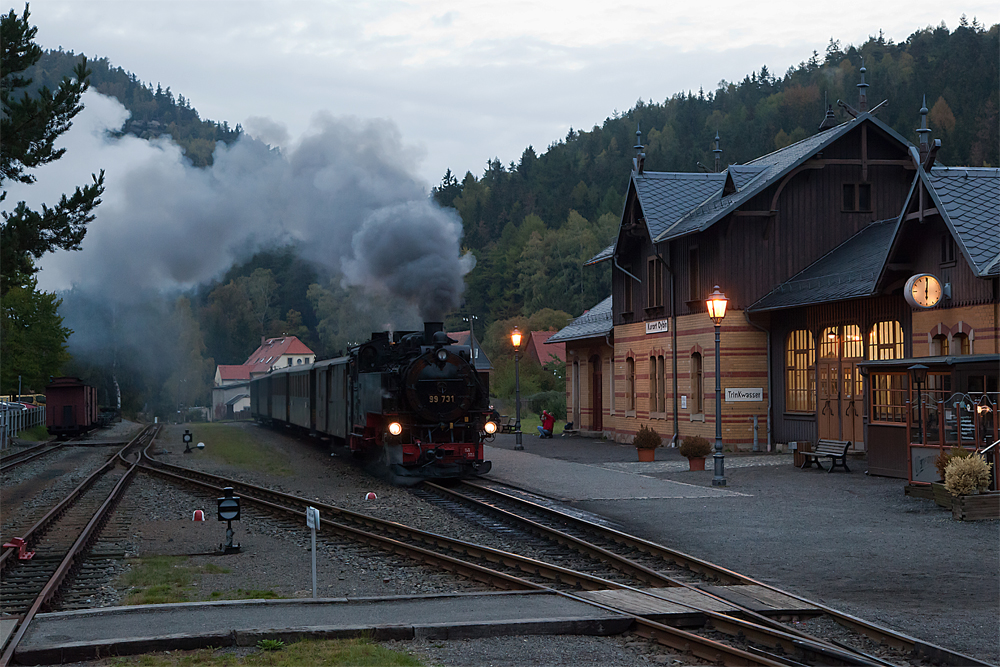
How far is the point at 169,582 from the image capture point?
10445 millimetres

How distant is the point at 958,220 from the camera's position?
1939 cm

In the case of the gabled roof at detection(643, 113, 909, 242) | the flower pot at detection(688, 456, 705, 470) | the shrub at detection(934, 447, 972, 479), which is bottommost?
the flower pot at detection(688, 456, 705, 470)

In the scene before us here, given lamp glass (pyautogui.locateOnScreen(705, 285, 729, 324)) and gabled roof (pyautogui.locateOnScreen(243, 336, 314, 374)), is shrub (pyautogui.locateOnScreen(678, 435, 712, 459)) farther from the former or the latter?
gabled roof (pyautogui.locateOnScreen(243, 336, 314, 374))

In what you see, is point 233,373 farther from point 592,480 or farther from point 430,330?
point 592,480

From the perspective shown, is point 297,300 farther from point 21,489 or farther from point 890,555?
point 890,555

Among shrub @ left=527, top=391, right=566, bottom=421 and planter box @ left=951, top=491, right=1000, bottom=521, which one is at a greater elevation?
shrub @ left=527, top=391, right=566, bottom=421

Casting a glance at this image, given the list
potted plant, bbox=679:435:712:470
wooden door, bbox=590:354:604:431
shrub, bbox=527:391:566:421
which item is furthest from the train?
potted plant, bbox=679:435:712:470

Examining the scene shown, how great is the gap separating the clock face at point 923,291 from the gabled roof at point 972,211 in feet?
4.45

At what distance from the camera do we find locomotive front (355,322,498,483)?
20109 millimetres

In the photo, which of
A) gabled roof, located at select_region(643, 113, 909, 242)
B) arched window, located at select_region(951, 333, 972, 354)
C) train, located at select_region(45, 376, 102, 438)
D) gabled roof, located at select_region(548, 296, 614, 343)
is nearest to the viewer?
arched window, located at select_region(951, 333, 972, 354)

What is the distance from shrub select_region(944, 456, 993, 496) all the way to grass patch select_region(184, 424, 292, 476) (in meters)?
15.0


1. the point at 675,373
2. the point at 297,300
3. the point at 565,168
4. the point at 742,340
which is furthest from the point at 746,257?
the point at 565,168

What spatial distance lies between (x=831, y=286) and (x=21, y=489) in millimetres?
19182

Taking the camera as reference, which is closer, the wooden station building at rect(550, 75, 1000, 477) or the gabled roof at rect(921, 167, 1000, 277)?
the gabled roof at rect(921, 167, 1000, 277)
